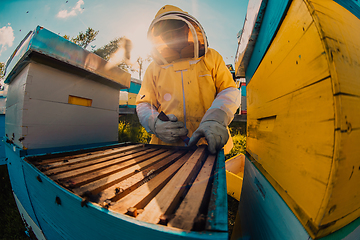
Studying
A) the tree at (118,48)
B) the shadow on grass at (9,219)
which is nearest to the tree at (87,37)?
the tree at (118,48)

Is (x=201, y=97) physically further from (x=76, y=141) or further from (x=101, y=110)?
(x=76, y=141)

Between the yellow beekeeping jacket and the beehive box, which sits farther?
the yellow beekeeping jacket

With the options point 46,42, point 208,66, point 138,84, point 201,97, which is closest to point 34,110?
point 46,42

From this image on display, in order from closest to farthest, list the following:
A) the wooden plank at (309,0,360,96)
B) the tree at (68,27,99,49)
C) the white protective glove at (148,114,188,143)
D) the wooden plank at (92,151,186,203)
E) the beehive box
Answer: the wooden plank at (309,0,360,96) → the wooden plank at (92,151,186,203) → the beehive box → the white protective glove at (148,114,188,143) → the tree at (68,27,99,49)

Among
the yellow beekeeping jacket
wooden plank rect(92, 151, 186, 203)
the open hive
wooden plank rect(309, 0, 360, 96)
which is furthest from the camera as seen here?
the yellow beekeeping jacket

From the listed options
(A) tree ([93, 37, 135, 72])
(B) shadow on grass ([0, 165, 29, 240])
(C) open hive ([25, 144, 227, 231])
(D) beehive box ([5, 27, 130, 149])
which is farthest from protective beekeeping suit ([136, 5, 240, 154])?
(A) tree ([93, 37, 135, 72])

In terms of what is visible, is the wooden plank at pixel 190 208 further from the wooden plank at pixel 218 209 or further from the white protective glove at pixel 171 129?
the white protective glove at pixel 171 129

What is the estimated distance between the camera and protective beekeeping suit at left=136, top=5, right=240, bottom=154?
1592 millimetres

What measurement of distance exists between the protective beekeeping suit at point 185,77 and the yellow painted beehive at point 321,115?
1068 millimetres

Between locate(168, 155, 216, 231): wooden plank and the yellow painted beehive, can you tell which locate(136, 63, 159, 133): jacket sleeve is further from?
the yellow painted beehive

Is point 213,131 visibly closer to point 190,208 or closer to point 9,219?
point 190,208

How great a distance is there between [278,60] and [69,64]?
5.45 ft

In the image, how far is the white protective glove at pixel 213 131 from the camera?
3.95 ft

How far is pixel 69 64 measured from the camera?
4.38 feet
